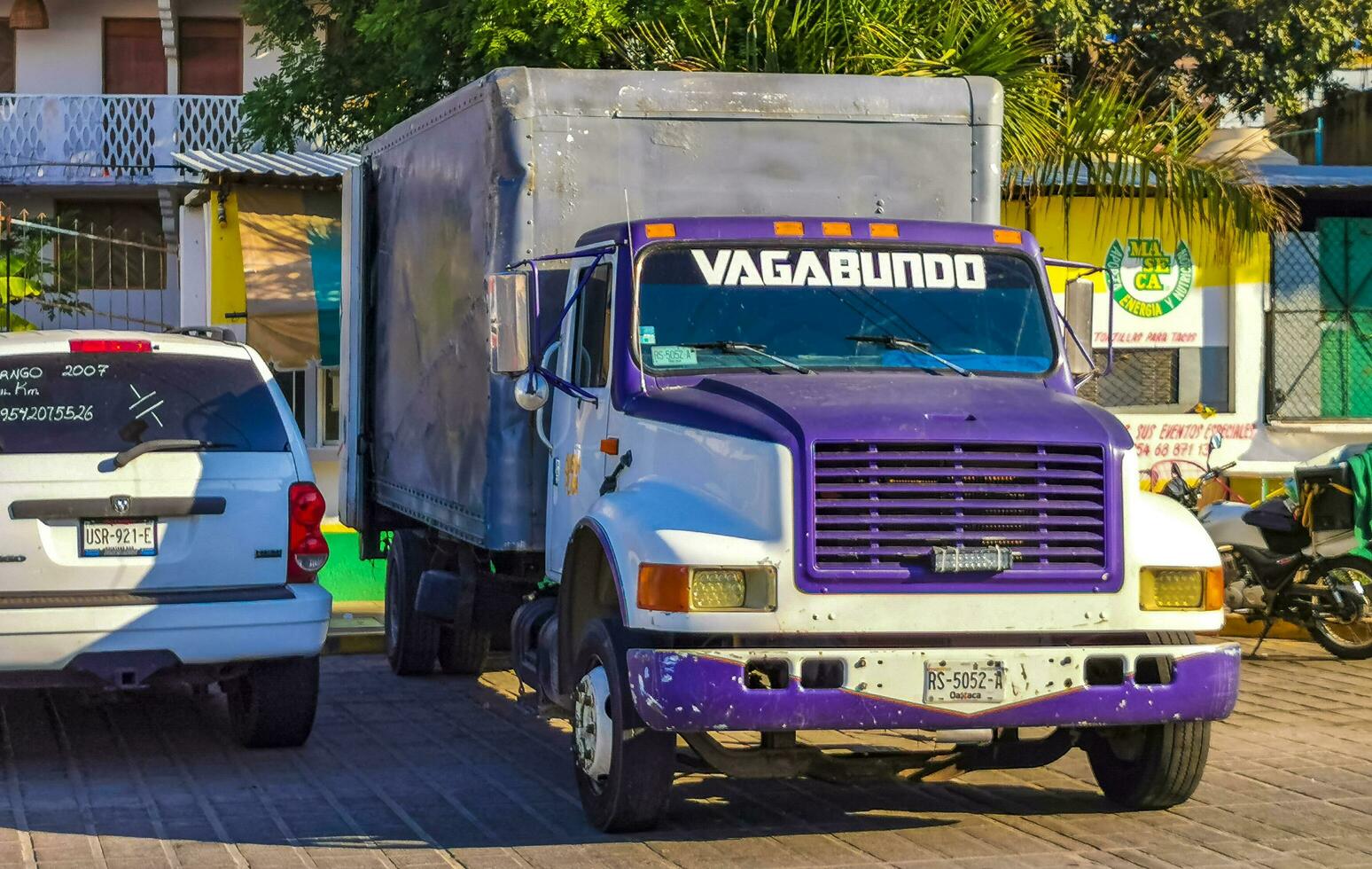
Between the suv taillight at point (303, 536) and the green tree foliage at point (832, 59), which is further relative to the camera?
the green tree foliage at point (832, 59)

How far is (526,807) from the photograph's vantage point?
24.3 feet

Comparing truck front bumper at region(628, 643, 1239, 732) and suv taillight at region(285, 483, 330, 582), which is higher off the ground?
suv taillight at region(285, 483, 330, 582)

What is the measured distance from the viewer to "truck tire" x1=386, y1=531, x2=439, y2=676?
1102cm

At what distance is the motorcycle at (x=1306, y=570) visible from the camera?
11656 millimetres

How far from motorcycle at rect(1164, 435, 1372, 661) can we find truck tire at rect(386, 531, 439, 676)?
4.90 meters

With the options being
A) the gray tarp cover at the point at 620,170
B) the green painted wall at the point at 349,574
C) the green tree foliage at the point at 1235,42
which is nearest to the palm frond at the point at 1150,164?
the gray tarp cover at the point at 620,170

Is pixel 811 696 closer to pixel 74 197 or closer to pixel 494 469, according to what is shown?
pixel 494 469

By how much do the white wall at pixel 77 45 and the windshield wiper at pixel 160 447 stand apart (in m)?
20.0

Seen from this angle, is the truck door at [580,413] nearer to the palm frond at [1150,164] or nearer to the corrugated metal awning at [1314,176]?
the palm frond at [1150,164]

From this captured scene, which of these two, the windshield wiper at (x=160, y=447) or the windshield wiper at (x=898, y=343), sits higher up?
the windshield wiper at (x=898, y=343)

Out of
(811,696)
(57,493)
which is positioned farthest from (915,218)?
(57,493)

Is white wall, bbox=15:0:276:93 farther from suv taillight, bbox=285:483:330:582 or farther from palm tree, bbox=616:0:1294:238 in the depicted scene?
suv taillight, bbox=285:483:330:582

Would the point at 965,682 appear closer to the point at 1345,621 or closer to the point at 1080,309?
the point at 1080,309

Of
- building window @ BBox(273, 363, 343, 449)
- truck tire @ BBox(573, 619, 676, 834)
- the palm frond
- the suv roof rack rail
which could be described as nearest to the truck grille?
truck tire @ BBox(573, 619, 676, 834)
